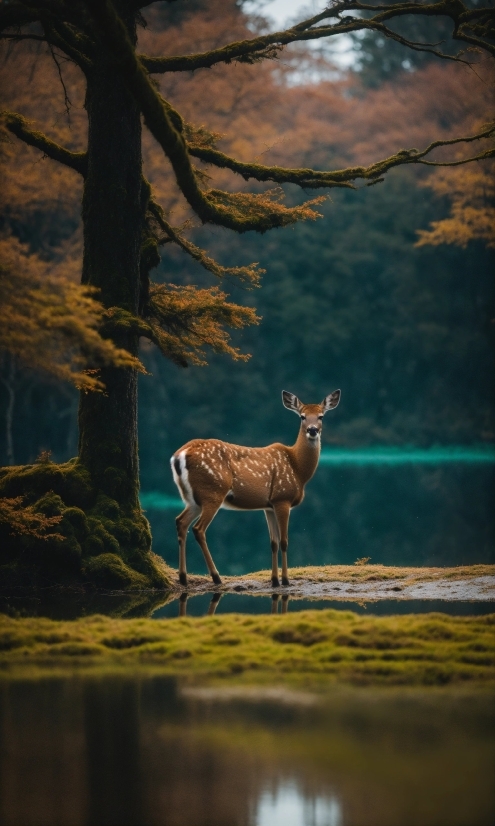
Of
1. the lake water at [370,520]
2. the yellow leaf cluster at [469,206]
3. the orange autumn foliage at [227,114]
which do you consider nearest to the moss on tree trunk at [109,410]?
the lake water at [370,520]

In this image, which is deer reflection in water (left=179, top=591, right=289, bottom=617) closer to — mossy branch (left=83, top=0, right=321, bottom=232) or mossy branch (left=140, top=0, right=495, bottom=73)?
mossy branch (left=83, top=0, right=321, bottom=232)

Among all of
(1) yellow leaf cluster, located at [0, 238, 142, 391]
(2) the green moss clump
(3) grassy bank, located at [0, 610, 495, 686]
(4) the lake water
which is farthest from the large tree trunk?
(4) the lake water

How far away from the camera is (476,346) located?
4516 cm

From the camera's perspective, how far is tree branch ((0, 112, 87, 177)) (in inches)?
458

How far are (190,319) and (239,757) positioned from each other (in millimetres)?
7779

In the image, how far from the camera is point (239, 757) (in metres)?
5.13

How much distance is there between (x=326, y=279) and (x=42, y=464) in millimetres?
34813

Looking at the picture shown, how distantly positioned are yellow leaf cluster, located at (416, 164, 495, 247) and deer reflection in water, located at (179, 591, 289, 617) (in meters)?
28.9

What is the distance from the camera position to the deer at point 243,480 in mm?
10906

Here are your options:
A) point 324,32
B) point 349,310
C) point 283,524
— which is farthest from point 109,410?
point 349,310

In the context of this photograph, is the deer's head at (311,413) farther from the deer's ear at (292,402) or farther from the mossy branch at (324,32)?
the mossy branch at (324,32)

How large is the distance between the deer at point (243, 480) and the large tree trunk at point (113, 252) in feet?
2.36

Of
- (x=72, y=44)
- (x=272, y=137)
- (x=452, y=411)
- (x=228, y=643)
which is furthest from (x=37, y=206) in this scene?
(x=228, y=643)

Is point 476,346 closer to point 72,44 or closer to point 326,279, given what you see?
point 326,279
